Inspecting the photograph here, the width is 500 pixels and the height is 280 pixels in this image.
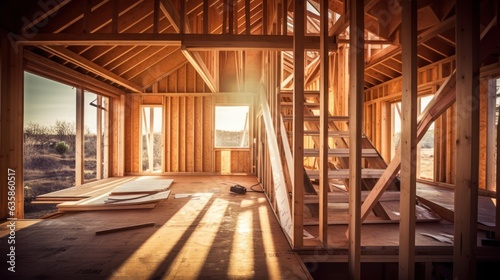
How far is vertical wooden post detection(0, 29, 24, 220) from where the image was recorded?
3643 millimetres

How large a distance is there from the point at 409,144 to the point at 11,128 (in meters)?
5.36

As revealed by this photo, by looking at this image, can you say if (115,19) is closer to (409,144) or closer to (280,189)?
(280,189)

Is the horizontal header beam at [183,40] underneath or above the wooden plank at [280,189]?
above

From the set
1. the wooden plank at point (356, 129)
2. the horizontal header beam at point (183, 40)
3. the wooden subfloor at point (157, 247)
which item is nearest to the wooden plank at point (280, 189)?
the wooden subfloor at point (157, 247)

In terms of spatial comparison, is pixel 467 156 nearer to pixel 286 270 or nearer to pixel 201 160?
pixel 286 270

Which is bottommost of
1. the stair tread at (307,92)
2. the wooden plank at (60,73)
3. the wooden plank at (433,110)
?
the wooden plank at (433,110)

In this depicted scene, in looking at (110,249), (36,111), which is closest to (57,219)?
(110,249)

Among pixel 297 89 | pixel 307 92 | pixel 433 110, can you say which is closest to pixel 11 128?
pixel 297 89

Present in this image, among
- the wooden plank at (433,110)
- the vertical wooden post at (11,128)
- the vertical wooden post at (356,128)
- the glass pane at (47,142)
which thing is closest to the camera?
the wooden plank at (433,110)

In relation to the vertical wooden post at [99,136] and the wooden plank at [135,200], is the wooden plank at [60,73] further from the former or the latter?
the wooden plank at [135,200]

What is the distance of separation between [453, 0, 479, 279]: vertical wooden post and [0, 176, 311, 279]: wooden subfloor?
1135 mm

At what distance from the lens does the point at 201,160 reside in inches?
362

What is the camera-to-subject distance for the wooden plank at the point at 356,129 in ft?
6.64

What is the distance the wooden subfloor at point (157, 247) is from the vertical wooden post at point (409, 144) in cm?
81
